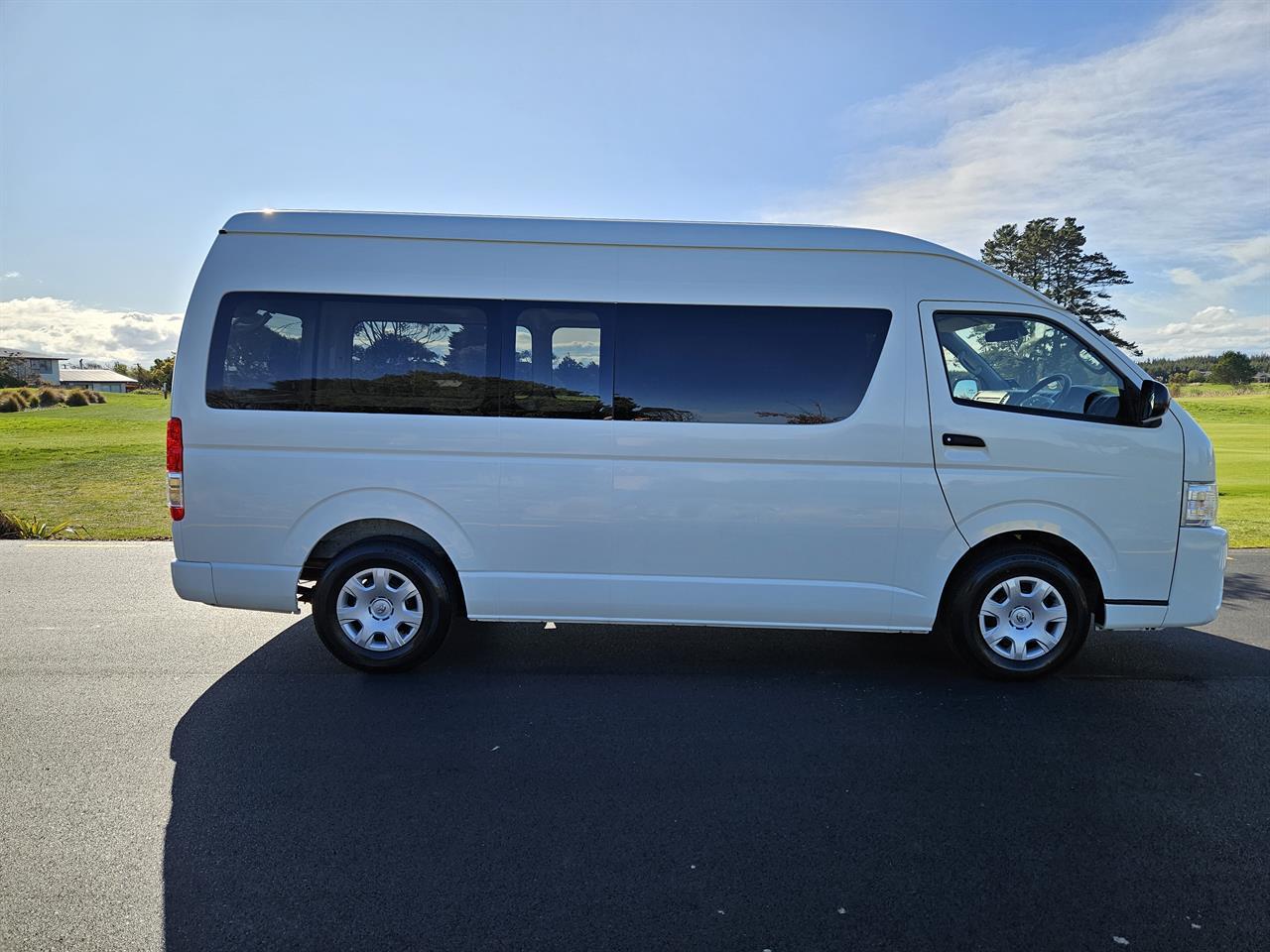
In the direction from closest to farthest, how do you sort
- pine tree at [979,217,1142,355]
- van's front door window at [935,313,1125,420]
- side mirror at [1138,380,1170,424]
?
side mirror at [1138,380,1170,424]
van's front door window at [935,313,1125,420]
pine tree at [979,217,1142,355]

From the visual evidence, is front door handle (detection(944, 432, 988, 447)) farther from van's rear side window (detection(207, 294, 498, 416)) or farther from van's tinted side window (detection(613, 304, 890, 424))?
van's rear side window (detection(207, 294, 498, 416))

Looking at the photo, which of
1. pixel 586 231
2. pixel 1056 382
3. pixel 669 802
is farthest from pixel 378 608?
pixel 1056 382

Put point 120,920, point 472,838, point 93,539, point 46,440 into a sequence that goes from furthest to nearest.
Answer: point 46,440 < point 93,539 < point 472,838 < point 120,920

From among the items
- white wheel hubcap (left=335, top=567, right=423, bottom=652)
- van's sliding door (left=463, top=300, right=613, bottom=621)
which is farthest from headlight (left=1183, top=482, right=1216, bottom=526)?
white wheel hubcap (left=335, top=567, right=423, bottom=652)

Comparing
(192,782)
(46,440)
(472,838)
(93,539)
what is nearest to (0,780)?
(192,782)

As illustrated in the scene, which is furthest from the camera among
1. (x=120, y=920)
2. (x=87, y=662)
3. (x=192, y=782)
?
(x=87, y=662)

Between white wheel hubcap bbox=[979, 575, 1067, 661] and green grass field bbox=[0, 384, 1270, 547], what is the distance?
701 centimetres

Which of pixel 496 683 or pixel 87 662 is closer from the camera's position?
pixel 496 683

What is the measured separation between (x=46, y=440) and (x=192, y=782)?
24824mm

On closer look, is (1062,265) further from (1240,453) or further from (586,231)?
(586,231)

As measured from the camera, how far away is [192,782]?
3762mm

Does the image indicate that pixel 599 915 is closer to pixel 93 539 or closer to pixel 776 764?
pixel 776 764

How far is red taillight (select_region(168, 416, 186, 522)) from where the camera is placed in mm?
5117

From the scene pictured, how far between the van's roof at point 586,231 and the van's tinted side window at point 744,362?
1.37 feet
